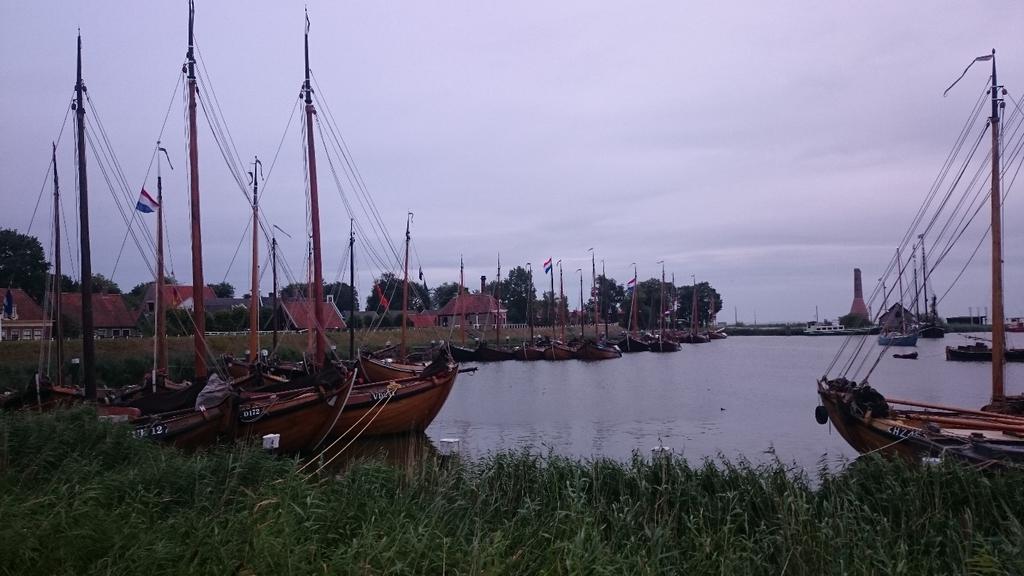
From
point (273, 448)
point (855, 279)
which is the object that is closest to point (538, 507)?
point (273, 448)

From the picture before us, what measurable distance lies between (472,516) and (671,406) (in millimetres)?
24522

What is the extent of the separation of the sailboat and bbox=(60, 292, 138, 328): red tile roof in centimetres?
4963

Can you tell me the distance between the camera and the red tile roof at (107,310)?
54.2m

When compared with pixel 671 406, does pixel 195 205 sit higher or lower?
higher

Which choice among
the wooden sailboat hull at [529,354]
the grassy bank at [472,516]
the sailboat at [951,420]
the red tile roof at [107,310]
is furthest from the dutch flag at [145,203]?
the wooden sailboat hull at [529,354]

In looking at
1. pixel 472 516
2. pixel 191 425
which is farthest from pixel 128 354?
pixel 472 516

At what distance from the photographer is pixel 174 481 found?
31.7ft

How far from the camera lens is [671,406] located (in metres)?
33.1

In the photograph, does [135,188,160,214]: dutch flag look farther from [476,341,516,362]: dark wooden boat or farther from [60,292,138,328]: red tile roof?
[476,341,516,362]: dark wooden boat

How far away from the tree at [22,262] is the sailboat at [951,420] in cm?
6073

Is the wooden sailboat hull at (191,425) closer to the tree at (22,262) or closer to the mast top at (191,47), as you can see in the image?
the mast top at (191,47)

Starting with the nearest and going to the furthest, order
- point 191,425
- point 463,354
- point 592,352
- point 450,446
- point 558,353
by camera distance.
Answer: point 450,446 < point 191,425 < point 463,354 < point 558,353 < point 592,352

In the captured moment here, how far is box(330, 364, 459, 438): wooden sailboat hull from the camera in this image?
Result: 21281 mm

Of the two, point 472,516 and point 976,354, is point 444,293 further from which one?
point 472,516
